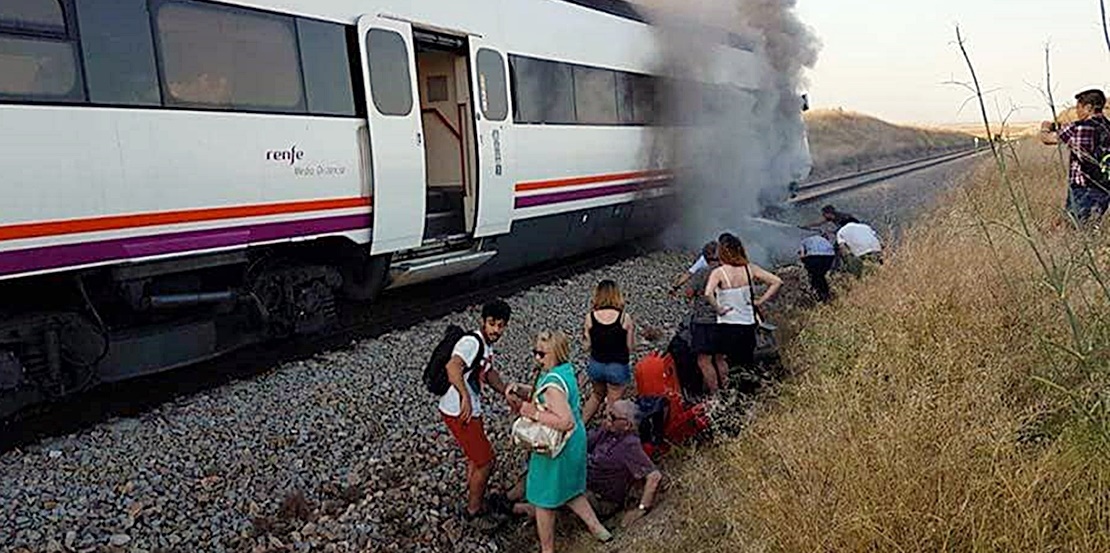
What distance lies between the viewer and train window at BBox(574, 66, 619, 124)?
35.4 feet

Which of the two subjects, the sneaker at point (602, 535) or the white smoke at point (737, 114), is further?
the white smoke at point (737, 114)

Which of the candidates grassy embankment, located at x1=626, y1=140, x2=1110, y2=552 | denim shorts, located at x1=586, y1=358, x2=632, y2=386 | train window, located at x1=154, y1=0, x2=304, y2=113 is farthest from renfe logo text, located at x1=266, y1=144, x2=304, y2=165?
grassy embankment, located at x1=626, y1=140, x2=1110, y2=552

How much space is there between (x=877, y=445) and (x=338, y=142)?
4.89 metres

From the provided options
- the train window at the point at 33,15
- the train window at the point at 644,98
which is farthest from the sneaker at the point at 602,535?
the train window at the point at 644,98

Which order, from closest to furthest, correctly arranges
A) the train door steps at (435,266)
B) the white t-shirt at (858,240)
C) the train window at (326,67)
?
the train window at (326,67)
the train door steps at (435,266)
the white t-shirt at (858,240)

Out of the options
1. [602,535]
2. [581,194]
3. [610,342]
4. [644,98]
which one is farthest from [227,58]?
[644,98]

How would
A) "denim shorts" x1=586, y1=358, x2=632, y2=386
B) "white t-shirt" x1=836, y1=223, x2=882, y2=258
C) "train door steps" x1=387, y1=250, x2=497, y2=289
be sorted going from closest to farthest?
"denim shorts" x1=586, y1=358, x2=632, y2=386, "train door steps" x1=387, y1=250, x2=497, y2=289, "white t-shirt" x1=836, y1=223, x2=882, y2=258

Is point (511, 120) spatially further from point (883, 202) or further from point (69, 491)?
point (883, 202)

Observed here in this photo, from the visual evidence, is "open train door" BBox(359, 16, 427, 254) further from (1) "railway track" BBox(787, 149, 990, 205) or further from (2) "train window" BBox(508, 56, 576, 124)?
(1) "railway track" BBox(787, 149, 990, 205)

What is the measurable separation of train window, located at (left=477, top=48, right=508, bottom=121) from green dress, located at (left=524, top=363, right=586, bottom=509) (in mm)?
4832

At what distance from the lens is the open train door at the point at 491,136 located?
8781mm

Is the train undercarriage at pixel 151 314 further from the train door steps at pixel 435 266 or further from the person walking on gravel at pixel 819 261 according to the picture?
the person walking on gravel at pixel 819 261

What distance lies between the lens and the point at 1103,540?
3.04 m

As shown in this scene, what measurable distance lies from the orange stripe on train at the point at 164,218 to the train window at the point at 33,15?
111 cm
